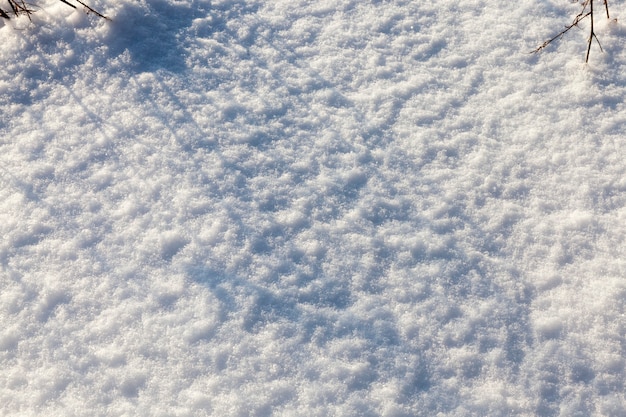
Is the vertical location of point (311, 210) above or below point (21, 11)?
below

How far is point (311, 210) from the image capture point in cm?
206

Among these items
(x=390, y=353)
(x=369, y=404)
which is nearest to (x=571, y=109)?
(x=390, y=353)

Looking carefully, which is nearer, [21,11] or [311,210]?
[311,210]

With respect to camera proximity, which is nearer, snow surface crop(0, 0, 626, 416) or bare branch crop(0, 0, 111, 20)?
snow surface crop(0, 0, 626, 416)

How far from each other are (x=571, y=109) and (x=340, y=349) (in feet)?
4.39

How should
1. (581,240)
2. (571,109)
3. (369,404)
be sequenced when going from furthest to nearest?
1. (571,109)
2. (581,240)
3. (369,404)

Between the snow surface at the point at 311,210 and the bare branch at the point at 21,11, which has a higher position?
the bare branch at the point at 21,11

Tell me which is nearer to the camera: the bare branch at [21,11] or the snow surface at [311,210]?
the snow surface at [311,210]

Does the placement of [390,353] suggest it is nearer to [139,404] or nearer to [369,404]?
[369,404]

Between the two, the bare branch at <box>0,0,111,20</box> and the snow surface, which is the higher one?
the bare branch at <box>0,0,111,20</box>

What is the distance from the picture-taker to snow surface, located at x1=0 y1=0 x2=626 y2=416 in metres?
1.75

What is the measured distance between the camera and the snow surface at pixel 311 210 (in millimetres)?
1748

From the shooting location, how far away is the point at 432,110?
7.38 feet

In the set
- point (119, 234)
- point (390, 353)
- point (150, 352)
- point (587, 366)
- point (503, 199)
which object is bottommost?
point (587, 366)
